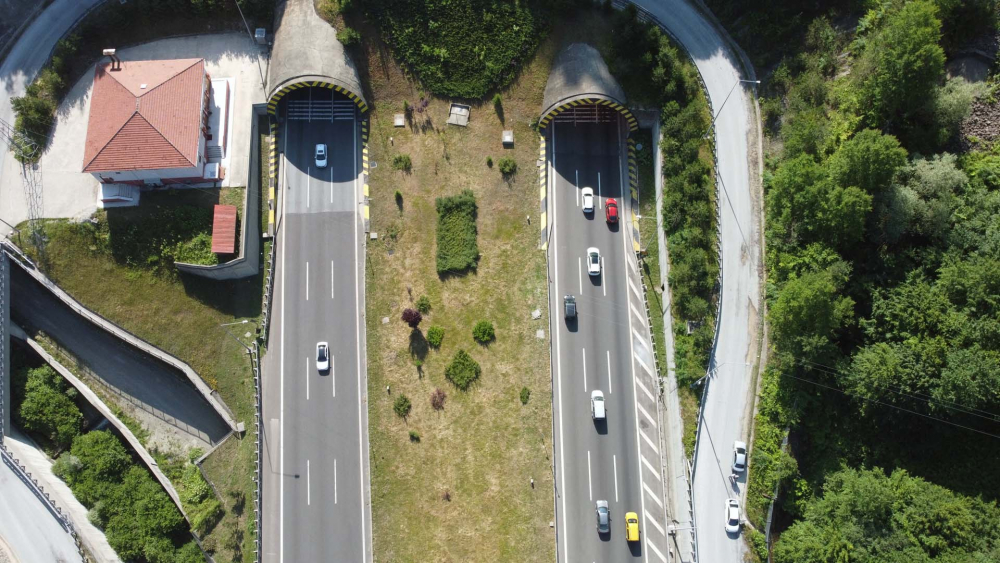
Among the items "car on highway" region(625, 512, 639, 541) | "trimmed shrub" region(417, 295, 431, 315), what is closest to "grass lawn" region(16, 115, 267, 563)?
"trimmed shrub" region(417, 295, 431, 315)

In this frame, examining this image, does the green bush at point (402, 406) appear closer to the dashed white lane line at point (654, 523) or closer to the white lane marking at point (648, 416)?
the white lane marking at point (648, 416)

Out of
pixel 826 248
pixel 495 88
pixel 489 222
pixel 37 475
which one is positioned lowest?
pixel 37 475

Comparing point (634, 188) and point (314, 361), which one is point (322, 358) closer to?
point (314, 361)

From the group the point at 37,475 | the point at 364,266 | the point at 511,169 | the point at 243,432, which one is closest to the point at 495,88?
the point at 511,169

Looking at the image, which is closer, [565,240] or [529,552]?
[529,552]

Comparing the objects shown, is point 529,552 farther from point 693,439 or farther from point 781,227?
point 781,227
